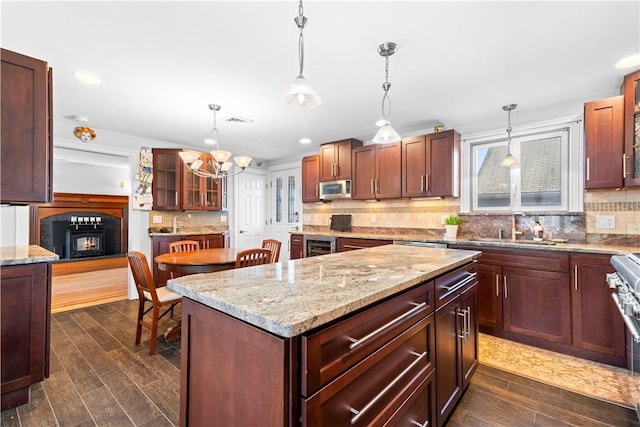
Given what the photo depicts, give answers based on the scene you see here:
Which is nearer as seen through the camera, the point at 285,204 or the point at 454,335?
the point at 454,335

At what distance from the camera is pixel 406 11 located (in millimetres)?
1749

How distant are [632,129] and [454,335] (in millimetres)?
2436

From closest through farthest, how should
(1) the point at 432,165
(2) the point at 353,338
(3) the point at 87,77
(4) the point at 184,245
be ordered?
(2) the point at 353,338 → (3) the point at 87,77 → (1) the point at 432,165 → (4) the point at 184,245

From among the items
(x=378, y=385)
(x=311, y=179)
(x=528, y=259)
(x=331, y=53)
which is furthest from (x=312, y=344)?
(x=311, y=179)

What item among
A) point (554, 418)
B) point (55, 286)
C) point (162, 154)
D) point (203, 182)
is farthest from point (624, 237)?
point (55, 286)

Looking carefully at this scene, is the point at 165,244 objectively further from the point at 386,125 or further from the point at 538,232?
the point at 538,232

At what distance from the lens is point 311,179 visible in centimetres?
494

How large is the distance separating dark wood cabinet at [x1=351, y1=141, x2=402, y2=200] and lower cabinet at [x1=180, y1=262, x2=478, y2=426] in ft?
8.50

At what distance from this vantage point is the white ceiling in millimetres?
1751

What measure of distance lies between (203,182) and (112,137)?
1.41 m

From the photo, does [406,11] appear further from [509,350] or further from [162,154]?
[162,154]

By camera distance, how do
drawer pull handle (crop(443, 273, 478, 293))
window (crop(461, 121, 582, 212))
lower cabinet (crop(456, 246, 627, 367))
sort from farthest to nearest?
window (crop(461, 121, 582, 212))
lower cabinet (crop(456, 246, 627, 367))
drawer pull handle (crop(443, 273, 478, 293))

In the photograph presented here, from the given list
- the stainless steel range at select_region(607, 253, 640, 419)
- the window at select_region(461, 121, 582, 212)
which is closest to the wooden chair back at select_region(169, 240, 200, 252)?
the window at select_region(461, 121, 582, 212)

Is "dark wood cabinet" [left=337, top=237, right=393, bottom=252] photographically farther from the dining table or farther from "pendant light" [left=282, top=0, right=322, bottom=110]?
A: "pendant light" [left=282, top=0, right=322, bottom=110]
